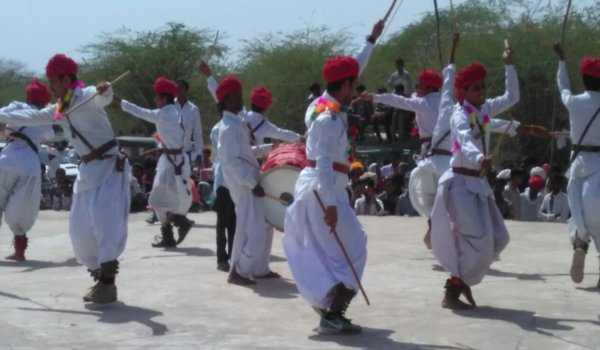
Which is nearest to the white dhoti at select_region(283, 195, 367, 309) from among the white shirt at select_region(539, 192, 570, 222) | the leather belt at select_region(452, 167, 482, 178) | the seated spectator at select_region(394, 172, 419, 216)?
the leather belt at select_region(452, 167, 482, 178)

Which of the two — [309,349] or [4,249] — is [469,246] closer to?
[309,349]

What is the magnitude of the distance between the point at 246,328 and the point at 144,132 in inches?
1435

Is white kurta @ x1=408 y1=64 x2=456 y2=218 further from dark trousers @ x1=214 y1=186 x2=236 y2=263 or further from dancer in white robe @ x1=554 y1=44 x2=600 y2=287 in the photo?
dark trousers @ x1=214 y1=186 x2=236 y2=263

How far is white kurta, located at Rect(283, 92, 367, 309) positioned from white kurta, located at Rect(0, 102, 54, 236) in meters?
5.59

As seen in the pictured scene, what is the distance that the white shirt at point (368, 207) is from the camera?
61.7ft

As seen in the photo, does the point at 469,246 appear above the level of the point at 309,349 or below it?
above

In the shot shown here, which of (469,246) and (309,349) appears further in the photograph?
(469,246)

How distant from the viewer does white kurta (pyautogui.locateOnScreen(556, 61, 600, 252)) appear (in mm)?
10516

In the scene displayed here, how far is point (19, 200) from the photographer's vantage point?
1359 cm

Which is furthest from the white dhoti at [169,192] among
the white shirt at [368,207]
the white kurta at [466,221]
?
the white kurta at [466,221]

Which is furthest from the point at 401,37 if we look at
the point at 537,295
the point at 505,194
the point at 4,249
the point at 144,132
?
the point at 537,295

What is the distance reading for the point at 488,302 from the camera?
1002 cm

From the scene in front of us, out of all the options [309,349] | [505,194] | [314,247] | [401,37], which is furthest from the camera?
[401,37]

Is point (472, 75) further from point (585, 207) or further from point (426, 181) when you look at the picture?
point (426, 181)
